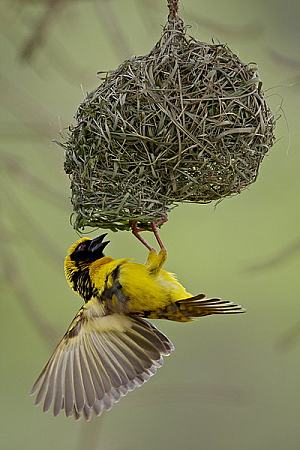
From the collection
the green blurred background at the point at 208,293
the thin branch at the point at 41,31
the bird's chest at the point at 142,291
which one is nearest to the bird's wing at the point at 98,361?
the bird's chest at the point at 142,291

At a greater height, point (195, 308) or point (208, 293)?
point (208, 293)

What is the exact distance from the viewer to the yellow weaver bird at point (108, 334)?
Answer: 3.48m

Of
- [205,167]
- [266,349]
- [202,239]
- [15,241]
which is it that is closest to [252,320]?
[266,349]

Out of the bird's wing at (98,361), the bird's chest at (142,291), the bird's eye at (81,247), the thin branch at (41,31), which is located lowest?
the bird's wing at (98,361)

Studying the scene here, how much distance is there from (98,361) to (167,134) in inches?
34.9

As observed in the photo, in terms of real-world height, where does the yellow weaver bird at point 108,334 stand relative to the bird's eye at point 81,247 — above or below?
below

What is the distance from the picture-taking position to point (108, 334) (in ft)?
11.8

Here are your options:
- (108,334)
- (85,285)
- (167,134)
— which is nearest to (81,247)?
(85,285)

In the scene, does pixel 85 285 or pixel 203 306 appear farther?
pixel 85 285

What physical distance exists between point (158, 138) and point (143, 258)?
3.02 meters

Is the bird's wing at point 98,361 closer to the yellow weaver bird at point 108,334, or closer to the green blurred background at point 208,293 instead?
the yellow weaver bird at point 108,334

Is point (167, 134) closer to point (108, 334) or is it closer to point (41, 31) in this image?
point (41, 31)

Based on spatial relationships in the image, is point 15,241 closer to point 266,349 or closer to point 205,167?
point 205,167

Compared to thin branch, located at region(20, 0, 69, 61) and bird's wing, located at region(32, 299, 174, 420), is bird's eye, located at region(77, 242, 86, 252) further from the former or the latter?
thin branch, located at region(20, 0, 69, 61)
